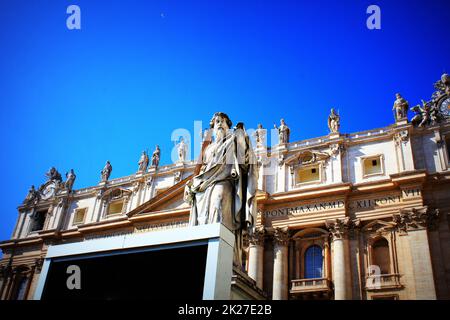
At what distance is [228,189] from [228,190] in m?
0.02

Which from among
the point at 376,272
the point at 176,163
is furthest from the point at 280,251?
the point at 176,163

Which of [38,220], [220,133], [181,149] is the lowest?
[220,133]

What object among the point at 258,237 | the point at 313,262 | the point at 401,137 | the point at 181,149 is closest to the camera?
the point at 313,262

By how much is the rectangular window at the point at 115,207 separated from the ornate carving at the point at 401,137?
19.9 m

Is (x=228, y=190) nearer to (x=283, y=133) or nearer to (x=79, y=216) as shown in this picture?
(x=283, y=133)

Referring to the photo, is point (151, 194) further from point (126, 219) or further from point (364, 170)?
point (364, 170)

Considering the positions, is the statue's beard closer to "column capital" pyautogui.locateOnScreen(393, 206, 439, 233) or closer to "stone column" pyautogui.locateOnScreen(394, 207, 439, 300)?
"stone column" pyautogui.locateOnScreen(394, 207, 439, 300)

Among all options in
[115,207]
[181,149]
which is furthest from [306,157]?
[115,207]

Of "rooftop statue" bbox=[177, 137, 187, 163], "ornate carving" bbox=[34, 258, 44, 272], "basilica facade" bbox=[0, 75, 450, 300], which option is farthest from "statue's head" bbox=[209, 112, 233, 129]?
"ornate carving" bbox=[34, 258, 44, 272]

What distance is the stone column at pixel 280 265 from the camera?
2136 centimetres

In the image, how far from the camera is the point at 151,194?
2988 cm

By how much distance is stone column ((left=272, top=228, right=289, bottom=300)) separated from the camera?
21.4 meters

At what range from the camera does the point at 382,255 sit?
21000 mm
